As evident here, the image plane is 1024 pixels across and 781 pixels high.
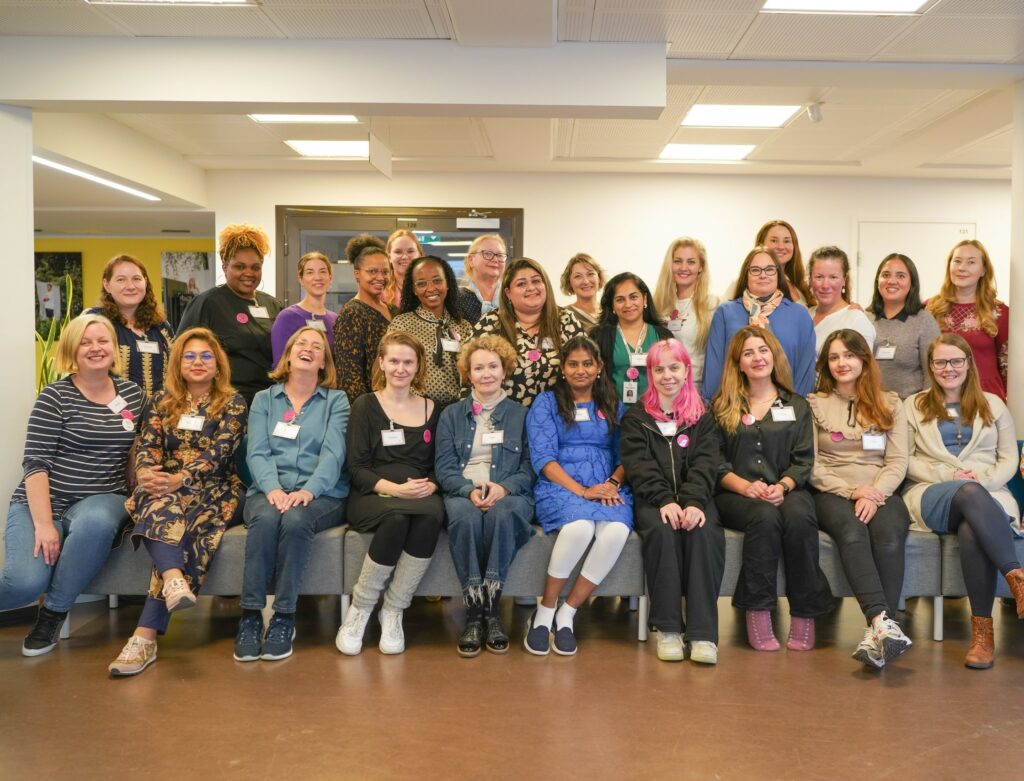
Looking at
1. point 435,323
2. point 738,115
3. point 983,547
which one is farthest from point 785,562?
point 738,115

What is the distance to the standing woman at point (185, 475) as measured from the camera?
3473mm

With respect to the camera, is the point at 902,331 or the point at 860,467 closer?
the point at 860,467

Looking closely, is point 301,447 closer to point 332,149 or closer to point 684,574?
point 684,574

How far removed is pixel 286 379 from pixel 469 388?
2.87 ft

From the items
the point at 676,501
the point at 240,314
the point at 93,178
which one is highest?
the point at 93,178

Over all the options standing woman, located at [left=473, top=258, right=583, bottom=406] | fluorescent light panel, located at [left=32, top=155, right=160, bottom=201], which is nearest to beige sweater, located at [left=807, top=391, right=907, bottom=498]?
Result: standing woman, located at [left=473, top=258, right=583, bottom=406]

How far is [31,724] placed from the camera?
9.32ft

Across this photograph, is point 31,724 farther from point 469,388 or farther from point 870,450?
point 870,450

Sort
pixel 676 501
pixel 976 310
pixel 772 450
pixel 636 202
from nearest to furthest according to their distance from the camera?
pixel 676 501
pixel 772 450
pixel 976 310
pixel 636 202

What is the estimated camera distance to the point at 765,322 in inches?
168

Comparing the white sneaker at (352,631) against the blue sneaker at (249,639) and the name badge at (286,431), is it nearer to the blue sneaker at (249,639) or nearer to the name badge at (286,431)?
the blue sneaker at (249,639)

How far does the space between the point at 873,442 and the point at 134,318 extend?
3.65 metres

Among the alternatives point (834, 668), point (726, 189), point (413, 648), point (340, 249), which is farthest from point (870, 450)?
point (340, 249)

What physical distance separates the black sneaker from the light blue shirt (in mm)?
941
